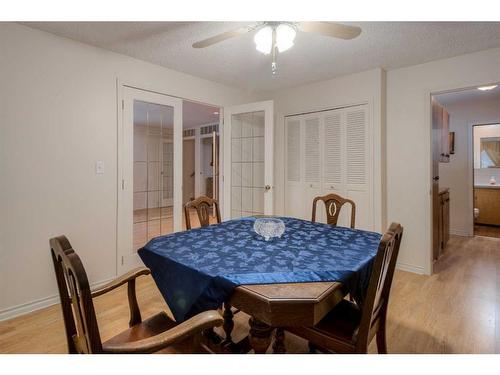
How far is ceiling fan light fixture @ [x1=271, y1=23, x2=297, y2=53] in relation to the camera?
5.95 feet

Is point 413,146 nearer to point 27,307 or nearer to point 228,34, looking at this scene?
point 228,34

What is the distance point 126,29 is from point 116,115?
0.82 meters

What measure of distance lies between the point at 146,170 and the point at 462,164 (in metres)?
5.10

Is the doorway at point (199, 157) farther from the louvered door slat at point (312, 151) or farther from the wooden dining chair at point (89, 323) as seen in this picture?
the wooden dining chair at point (89, 323)

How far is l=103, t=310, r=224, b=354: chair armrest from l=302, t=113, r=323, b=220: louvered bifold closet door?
3010 millimetres

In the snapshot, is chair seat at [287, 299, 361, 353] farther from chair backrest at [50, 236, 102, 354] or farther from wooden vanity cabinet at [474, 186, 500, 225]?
wooden vanity cabinet at [474, 186, 500, 225]

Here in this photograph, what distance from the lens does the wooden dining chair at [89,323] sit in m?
0.82

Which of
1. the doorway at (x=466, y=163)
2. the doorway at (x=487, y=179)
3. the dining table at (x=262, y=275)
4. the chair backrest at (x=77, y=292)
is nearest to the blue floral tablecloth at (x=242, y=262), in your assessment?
the dining table at (x=262, y=275)

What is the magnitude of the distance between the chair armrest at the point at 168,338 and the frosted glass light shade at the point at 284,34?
1.71 meters

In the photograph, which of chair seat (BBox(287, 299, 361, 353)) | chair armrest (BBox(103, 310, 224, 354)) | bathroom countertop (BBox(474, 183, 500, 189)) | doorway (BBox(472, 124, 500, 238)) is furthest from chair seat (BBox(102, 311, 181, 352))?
bathroom countertop (BBox(474, 183, 500, 189))

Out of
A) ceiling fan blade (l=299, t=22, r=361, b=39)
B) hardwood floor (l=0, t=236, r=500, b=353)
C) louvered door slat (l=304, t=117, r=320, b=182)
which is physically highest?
ceiling fan blade (l=299, t=22, r=361, b=39)

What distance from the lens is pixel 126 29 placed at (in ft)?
7.61

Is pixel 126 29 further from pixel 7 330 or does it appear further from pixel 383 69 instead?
pixel 383 69
